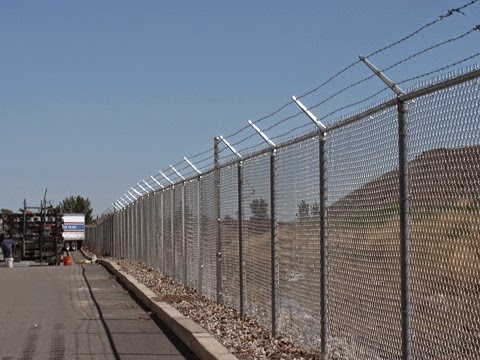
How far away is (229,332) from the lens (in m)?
10.8

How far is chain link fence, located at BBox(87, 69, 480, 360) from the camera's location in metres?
5.30

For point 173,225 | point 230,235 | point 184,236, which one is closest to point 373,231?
point 230,235

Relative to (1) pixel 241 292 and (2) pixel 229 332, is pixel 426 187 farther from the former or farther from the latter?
(1) pixel 241 292

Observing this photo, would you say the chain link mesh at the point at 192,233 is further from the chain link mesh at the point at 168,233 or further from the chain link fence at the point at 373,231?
the chain link fence at the point at 373,231

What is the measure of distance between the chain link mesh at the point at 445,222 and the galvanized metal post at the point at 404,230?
4cm

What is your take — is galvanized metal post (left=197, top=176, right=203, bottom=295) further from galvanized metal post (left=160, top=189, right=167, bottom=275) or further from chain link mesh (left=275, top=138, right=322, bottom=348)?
chain link mesh (left=275, top=138, right=322, bottom=348)

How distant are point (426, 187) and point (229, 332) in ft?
17.9

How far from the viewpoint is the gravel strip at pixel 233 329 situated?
9.08 metres

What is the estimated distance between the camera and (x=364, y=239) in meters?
7.01

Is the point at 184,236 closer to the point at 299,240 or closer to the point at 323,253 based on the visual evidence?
the point at 299,240

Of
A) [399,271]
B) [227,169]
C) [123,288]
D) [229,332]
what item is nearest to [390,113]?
[399,271]

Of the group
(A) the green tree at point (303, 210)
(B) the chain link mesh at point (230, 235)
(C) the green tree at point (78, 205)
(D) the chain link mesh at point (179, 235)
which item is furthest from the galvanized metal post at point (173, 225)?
(C) the green tree at point (78, 205)

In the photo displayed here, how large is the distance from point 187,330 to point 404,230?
5407 mm

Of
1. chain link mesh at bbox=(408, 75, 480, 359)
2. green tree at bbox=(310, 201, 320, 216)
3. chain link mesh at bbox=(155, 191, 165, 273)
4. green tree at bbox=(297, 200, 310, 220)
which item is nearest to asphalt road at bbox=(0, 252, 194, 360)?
chain link mesh at bbox=(155, 191, 165, 273)
